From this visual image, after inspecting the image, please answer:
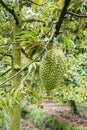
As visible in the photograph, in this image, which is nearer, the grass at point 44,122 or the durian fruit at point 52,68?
the durian fruit at point 52,68

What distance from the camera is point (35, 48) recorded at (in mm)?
936

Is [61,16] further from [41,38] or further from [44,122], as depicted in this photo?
[44,122]

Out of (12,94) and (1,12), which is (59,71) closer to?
(12,94)

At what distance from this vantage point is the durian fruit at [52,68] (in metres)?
0.81

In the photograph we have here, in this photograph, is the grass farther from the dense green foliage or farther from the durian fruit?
the durian fruit

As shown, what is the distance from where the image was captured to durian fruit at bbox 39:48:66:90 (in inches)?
32.0

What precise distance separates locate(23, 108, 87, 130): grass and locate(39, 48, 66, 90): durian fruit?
5030 millimetres

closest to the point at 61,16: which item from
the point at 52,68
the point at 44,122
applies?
the point at 52,68

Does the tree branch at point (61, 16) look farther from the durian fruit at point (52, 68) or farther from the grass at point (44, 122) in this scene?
the grass at point (44, 122)

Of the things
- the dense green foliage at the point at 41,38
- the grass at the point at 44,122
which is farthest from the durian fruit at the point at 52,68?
the grass at the point at 44,122

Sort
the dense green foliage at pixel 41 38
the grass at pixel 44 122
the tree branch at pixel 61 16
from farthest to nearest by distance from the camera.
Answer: the grass at pixel 44 122 → the dense green foliage at pixel 41 38 → the tree branch at pixel 61 16

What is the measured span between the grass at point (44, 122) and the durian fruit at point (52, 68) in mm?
5030

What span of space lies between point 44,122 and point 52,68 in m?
6.07

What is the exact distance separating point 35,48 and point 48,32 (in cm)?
6
